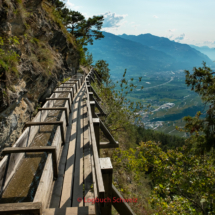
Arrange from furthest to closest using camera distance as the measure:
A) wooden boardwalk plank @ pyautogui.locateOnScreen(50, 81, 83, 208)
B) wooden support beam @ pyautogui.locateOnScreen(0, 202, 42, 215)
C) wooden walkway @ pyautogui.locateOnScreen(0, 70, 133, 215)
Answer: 1. wooden boardwalk plank @ pyautogui.locateOnScreen(50, 81, 83, 208)
2. wooden walkway @ pyautogui.locateOnScreen(0, 70, 133, 215)
3. wooden support beam @ pyautogui.locateOnScreen(0, 202, 42, 215)

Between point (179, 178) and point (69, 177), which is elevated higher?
point (69, 177)

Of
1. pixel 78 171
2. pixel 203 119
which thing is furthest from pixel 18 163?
pixel 203 119

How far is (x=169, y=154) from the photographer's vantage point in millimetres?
9297

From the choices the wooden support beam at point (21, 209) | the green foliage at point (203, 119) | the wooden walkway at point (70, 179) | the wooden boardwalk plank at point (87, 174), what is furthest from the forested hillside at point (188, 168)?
the wooden support beam at point (21, 209)

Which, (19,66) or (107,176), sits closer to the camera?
(107,176)

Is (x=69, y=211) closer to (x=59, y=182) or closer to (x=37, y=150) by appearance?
(x=59, y=182)

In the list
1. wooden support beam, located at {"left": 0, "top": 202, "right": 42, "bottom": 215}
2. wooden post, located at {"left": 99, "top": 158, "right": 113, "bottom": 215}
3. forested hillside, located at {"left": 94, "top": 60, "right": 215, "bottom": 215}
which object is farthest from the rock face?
→ forested hillside, located at {"left": 94, "top": 60, "right": 215, "bottom": 215}

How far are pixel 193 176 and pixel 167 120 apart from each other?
7517 inches

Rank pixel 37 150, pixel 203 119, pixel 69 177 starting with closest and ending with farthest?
pixel 37 150 < pixel 69 177 < pixel 203 119

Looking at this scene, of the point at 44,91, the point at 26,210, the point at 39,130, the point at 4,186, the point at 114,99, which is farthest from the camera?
the point at 114,99

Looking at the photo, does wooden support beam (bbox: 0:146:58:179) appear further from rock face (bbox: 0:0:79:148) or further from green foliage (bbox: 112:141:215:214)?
green foliage (bbox: 112:141:215:214)

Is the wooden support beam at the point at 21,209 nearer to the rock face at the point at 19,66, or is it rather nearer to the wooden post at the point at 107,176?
the wooden post at the point at 107,176

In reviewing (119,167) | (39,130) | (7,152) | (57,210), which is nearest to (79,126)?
(39,130)

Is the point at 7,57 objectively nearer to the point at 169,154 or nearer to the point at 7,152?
the point at 7,152
